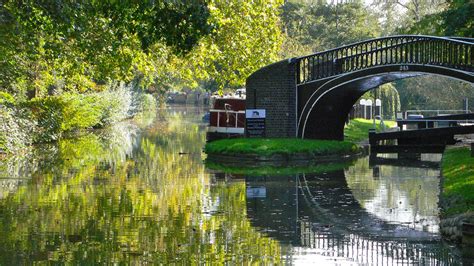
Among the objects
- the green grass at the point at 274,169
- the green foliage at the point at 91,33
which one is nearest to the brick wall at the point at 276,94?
the green foliage at the point at 91,33

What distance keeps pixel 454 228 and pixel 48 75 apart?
27.4 meters

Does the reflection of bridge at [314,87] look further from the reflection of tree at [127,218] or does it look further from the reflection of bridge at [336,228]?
the reflection of bridge at [336,228]

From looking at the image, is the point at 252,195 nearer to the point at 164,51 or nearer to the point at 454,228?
the point at 454,228

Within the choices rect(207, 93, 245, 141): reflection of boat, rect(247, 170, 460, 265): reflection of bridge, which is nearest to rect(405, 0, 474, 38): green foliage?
rect(207, 93, 245, 141): reflection of boat

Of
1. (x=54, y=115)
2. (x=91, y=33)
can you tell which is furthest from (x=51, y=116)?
(x=91, y=33)

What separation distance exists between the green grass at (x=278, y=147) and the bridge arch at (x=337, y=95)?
125 cm

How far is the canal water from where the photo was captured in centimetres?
1230

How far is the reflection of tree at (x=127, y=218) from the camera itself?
1227cm

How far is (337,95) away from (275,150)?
480 centimetres

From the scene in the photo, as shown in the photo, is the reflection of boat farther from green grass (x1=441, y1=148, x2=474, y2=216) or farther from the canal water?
green grass (x1=441, y1=148, x2=474, y2=216)

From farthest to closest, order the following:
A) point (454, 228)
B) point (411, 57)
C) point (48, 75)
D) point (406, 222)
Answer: point (48, 75) < point (411, 57) < point (406, 222) < point (454, 228)

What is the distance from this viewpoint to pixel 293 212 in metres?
16.9

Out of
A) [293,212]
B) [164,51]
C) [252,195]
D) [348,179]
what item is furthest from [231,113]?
[293,212]

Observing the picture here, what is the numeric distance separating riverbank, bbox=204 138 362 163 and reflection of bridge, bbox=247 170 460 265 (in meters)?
8.07
